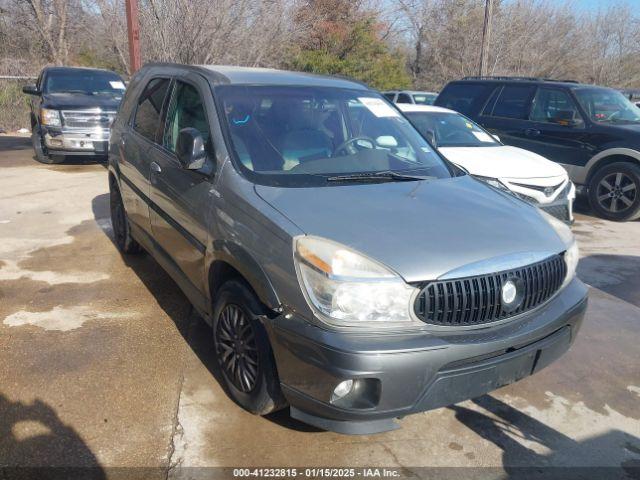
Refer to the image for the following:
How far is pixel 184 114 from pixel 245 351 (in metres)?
1.85

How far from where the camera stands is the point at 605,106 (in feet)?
27.8

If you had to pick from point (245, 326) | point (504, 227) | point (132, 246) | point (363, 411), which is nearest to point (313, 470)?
point (363, 411)

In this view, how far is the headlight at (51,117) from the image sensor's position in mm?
10078

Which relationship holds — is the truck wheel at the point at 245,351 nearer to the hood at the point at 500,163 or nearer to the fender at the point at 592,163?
the hood at the point at 500,163

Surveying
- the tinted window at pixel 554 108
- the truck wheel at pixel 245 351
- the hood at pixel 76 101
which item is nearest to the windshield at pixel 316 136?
the truck wheel at pixel 245 351

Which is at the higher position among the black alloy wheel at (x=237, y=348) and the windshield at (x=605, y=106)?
the windshield at (x=605, y=106)

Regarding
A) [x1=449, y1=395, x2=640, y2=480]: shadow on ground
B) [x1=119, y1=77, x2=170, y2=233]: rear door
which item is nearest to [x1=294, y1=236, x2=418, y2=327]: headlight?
[x1=449, y1=395, x2=640, y2=480]: shadow on ground

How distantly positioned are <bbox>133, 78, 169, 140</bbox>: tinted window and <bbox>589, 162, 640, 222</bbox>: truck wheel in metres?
6.34

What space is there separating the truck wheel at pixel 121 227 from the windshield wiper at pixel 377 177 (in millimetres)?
2766

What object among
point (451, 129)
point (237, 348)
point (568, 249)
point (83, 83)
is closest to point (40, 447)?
point (237, 348)

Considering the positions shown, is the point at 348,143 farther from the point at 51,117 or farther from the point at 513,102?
the point at 51,117

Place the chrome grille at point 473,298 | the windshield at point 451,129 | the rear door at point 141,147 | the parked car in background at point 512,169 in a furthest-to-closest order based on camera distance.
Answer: the windshield at point 451,129 → the parked car in background at point 512,169 → the rear door at point 141,147 → the chrome grille at point 473,298

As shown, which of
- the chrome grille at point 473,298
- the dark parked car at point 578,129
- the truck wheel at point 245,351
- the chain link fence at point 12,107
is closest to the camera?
the chrome grille at point 473,298

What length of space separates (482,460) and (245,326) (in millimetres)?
1371
